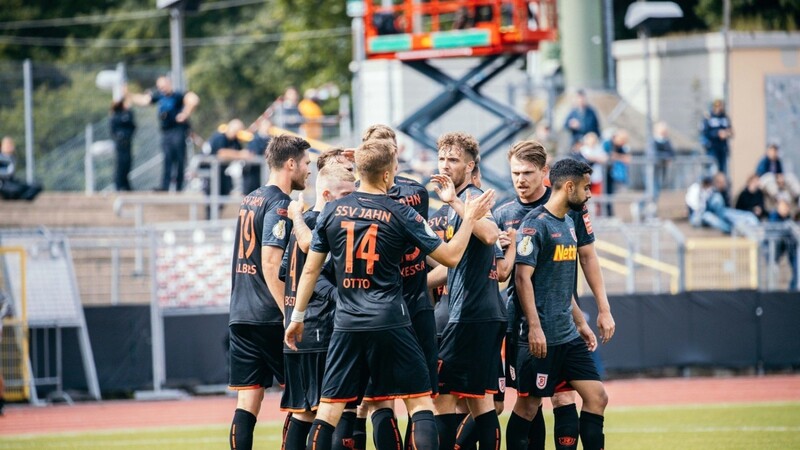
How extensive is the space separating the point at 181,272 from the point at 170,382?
1574 millimetres

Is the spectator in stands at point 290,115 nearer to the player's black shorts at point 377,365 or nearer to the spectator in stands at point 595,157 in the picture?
the spectator in stands at point 595,157

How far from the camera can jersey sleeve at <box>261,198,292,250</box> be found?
31.7 feet

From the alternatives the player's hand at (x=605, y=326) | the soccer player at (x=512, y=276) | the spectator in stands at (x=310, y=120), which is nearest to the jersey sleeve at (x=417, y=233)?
the soccer player at (x=512, y=276)

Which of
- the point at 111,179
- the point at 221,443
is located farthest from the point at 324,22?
the point at 221,443

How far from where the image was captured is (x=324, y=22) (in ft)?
147

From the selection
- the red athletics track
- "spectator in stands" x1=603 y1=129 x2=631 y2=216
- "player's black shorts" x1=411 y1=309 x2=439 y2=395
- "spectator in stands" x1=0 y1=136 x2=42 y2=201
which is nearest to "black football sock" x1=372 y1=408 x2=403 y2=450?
"player's black shorts" x1=411 y1=309 x2=439 y2=395

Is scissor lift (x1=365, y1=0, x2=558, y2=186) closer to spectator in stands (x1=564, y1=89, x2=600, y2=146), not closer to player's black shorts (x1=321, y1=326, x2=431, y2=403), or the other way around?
spectator in stands (x1=564, y1=89, x2=600, y2=146)

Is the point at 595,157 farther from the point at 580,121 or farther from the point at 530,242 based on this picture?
the point at 530,242

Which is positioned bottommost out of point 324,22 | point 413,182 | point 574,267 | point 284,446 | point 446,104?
point 284,446

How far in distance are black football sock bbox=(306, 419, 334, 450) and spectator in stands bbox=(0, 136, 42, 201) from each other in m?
15.6

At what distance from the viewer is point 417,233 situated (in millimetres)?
8555

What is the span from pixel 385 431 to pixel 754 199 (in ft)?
56.3

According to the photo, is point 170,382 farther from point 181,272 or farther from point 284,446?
point 284,446

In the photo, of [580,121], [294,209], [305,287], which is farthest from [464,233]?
[580,121]
